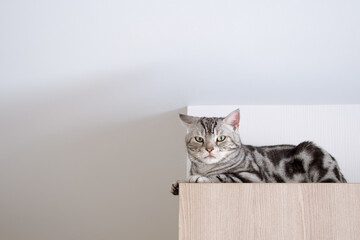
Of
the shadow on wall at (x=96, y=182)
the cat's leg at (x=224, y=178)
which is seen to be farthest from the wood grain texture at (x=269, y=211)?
the shadow on wall at (x=96, y=182)

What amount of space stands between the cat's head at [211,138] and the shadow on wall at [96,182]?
41cm

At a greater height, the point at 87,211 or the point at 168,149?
the point at 168,149

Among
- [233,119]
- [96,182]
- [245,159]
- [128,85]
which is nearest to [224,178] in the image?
[245,159]

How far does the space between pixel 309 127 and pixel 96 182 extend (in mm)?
1194

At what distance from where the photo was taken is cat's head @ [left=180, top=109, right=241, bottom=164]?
162 centimetres

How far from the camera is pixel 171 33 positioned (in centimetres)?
151

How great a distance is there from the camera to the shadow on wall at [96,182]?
224 cm

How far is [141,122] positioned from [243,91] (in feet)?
1.74

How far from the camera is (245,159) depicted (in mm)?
1646

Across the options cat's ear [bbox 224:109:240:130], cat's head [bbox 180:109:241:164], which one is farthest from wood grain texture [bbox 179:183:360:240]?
cat's ear [bbox 224:109:240:130]

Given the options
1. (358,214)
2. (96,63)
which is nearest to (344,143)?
(358,214)

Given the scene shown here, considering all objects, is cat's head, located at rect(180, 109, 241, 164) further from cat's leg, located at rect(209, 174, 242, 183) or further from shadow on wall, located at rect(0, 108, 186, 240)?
shadow on wall, located at rect(0, 108, 186, 240)

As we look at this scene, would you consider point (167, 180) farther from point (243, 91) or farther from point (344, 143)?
point (344, 143)

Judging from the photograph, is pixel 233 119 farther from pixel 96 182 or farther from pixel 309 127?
pixel 96 182
